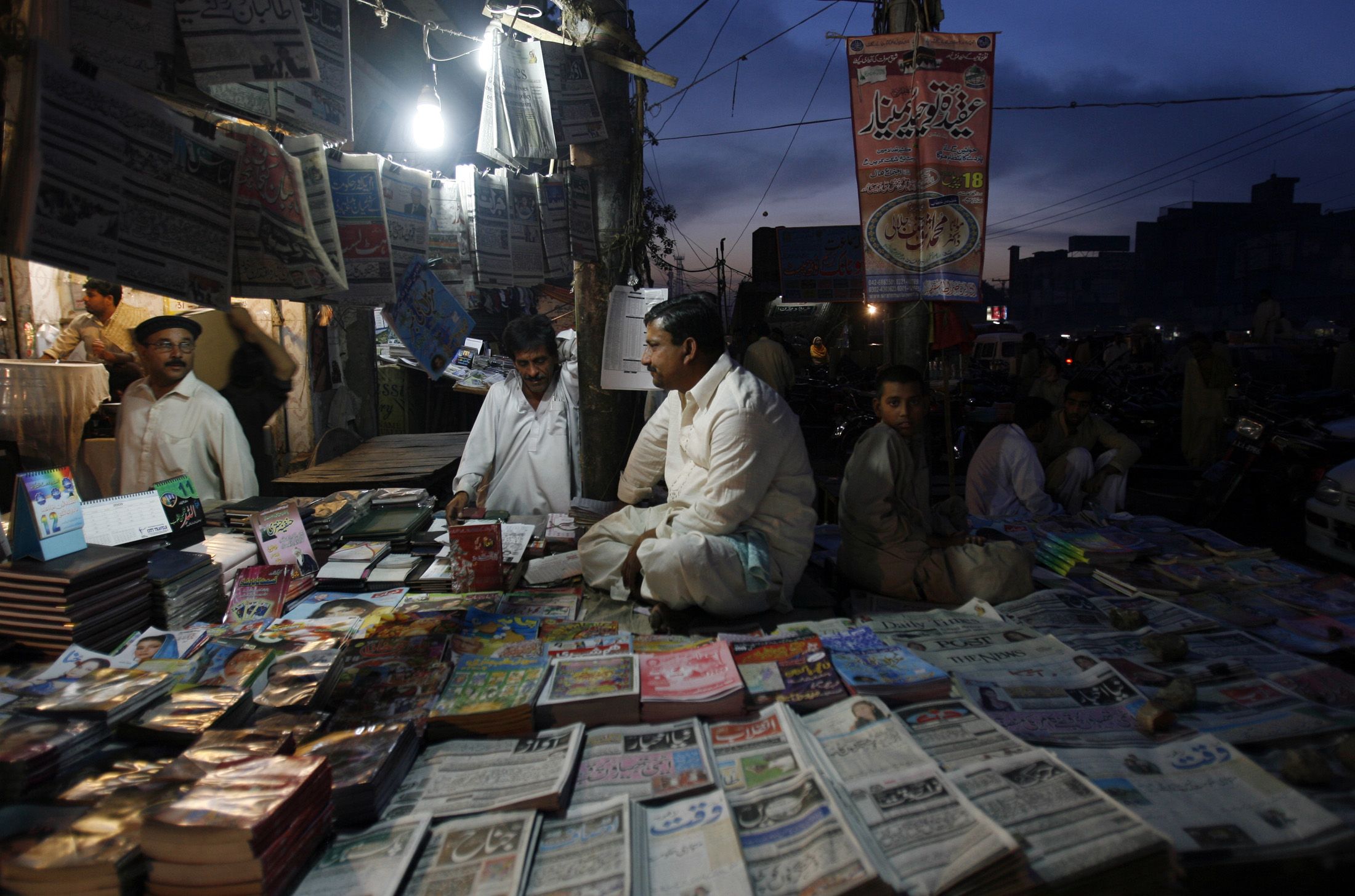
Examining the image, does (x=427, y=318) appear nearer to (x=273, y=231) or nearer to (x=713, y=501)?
(x=273, y=231)

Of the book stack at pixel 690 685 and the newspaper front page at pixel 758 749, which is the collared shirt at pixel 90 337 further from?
the newspaper front page at pixel 758 749

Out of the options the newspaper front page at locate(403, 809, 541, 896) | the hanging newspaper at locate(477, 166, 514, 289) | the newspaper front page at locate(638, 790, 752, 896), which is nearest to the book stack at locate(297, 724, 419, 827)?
the newspaper front page at locate(403, 809, 541, 896)

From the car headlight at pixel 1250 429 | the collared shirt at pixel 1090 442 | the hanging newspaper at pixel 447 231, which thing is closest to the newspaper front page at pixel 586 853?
the hanging newspaper at pixel 447 231

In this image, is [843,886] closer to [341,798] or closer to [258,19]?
[341,798]

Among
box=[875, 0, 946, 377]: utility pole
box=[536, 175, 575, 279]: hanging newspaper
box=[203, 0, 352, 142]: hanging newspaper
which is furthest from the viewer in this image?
box=[875, 0, 946, 377]: utility pole

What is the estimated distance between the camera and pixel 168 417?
327cm

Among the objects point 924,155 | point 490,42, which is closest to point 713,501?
point 490,42

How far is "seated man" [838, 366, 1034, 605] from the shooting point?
3047mm

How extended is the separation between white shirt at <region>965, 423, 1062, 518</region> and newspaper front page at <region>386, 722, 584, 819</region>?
350 centimetres

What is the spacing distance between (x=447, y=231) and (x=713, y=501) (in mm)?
1977

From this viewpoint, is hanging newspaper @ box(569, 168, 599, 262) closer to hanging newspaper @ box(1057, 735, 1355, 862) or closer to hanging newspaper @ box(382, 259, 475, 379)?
hanging newspaper @ box(382, 259, 475, 379)

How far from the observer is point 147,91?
77.2 inches

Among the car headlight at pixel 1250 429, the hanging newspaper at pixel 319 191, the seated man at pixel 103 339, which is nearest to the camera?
the hanging newspaper at pixel 319 191

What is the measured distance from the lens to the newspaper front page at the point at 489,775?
153 cm
